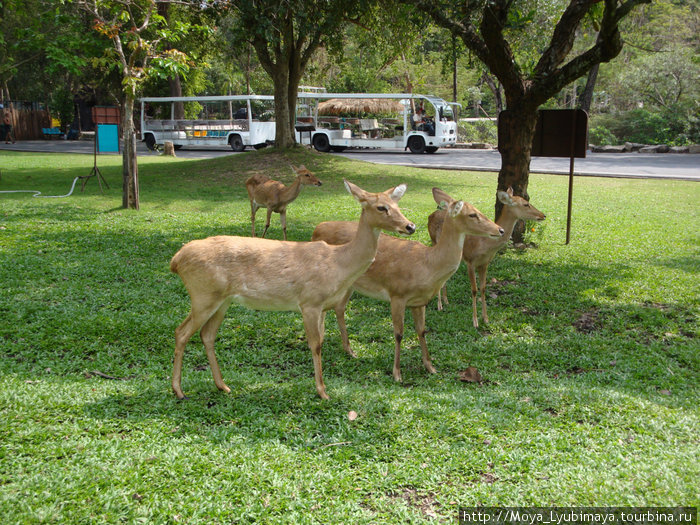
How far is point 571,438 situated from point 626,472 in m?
0.53

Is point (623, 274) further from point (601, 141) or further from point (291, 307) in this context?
Result: point (601, 141)

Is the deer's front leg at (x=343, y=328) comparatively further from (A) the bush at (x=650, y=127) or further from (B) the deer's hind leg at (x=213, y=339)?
(A) the bush at (x=650, y=127)

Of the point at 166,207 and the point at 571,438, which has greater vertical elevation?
the point at 166,207

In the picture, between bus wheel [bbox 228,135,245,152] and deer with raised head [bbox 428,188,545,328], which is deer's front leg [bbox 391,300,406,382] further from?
bus wheel [bbox 228,135,245,152]

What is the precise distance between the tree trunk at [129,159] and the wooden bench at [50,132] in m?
35.4

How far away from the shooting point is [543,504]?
11.4ft

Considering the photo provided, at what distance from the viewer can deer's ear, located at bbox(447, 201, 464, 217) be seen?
5516 mm

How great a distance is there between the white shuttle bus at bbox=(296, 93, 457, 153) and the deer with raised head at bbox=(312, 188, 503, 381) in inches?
1000

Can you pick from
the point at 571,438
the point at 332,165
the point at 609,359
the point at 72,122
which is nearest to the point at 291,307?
the point at 571,438

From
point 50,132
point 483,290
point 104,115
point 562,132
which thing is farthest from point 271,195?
point 50,132

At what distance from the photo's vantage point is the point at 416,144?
30.9 metres

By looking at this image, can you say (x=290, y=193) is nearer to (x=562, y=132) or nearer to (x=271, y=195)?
(x=271, y=195)

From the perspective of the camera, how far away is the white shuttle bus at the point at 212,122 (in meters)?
31.7

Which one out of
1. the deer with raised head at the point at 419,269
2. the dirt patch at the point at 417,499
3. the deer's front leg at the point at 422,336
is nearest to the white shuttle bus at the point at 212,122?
the deer with raised head at the point at 419,269
